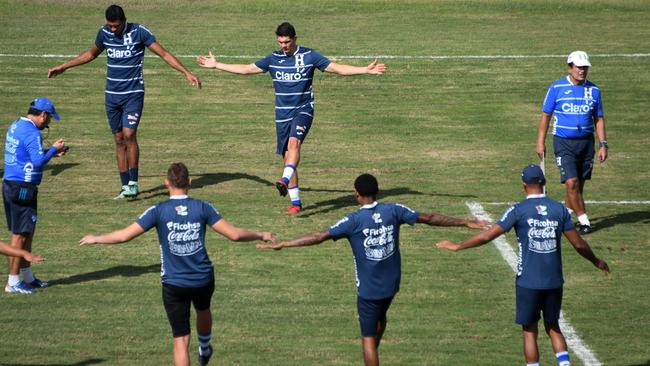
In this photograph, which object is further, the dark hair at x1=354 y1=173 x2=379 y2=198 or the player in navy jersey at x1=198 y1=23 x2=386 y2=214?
the player in navy jersey at x1=198 y1=23 x2=386 y2=214

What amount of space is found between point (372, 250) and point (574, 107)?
21.9 feet

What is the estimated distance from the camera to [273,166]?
22547 mm

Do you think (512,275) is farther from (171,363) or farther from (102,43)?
(102,43)

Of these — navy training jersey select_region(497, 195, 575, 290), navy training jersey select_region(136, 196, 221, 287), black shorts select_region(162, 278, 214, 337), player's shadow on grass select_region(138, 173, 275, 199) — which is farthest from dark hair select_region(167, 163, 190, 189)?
player's shadow on grass select_region(138, 173, 275, 199)

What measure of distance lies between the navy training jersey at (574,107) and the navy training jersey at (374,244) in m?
6.34

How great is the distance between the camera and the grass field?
1446 cm

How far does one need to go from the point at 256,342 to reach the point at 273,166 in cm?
865

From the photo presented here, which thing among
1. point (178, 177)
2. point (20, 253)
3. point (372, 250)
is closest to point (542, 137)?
point (372, 250)

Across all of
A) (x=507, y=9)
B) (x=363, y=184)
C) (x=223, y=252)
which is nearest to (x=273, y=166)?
(x=223, y=252)

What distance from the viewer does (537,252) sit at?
12414mm

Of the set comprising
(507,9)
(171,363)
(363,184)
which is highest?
(507,9)

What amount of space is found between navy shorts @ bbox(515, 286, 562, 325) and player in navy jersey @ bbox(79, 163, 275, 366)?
2.93 meters

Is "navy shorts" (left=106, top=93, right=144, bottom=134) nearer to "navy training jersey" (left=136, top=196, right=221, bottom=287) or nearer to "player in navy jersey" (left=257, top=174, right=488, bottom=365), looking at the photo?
"navy training jersey" (left=136, top=196, right=221, bottom=287)

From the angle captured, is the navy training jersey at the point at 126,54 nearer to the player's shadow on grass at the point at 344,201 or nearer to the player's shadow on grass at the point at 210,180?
the player's shadow on grass at the point at 210,180
